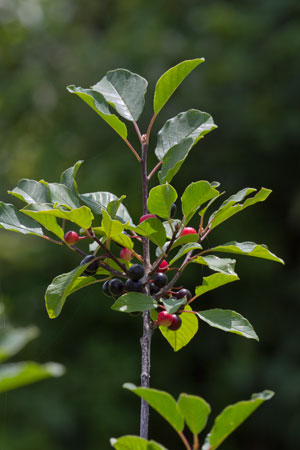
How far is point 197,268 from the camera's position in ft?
14.1

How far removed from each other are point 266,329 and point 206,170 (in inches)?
51.8

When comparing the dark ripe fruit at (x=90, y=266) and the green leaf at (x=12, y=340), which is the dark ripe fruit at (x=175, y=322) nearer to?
the dark ripe fruit at (x=90, y=266)

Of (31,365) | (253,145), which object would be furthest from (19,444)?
(31,365)

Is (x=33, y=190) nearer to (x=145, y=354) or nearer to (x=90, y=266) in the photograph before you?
(x=90, y=266)

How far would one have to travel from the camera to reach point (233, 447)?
4.85m

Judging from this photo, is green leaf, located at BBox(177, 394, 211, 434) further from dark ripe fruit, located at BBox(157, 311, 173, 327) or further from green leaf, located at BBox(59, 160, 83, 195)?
green leaf, located at BBox(59, 160, 83, 195)

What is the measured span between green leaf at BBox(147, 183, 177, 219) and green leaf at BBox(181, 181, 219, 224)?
0.07 feet

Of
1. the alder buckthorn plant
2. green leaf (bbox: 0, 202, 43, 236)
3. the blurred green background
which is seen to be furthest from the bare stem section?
the blurred green background

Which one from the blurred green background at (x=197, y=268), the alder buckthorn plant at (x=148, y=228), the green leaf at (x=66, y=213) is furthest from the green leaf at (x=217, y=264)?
the blurred green background at (x=197, y=268)

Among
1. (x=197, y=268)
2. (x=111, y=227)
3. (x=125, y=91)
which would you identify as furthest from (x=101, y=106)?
(x=197, y=268)

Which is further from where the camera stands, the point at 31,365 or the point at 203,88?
the point at 203,88

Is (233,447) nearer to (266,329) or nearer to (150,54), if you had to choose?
(266,329)

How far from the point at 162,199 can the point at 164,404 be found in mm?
213

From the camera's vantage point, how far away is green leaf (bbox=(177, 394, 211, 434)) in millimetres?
404
